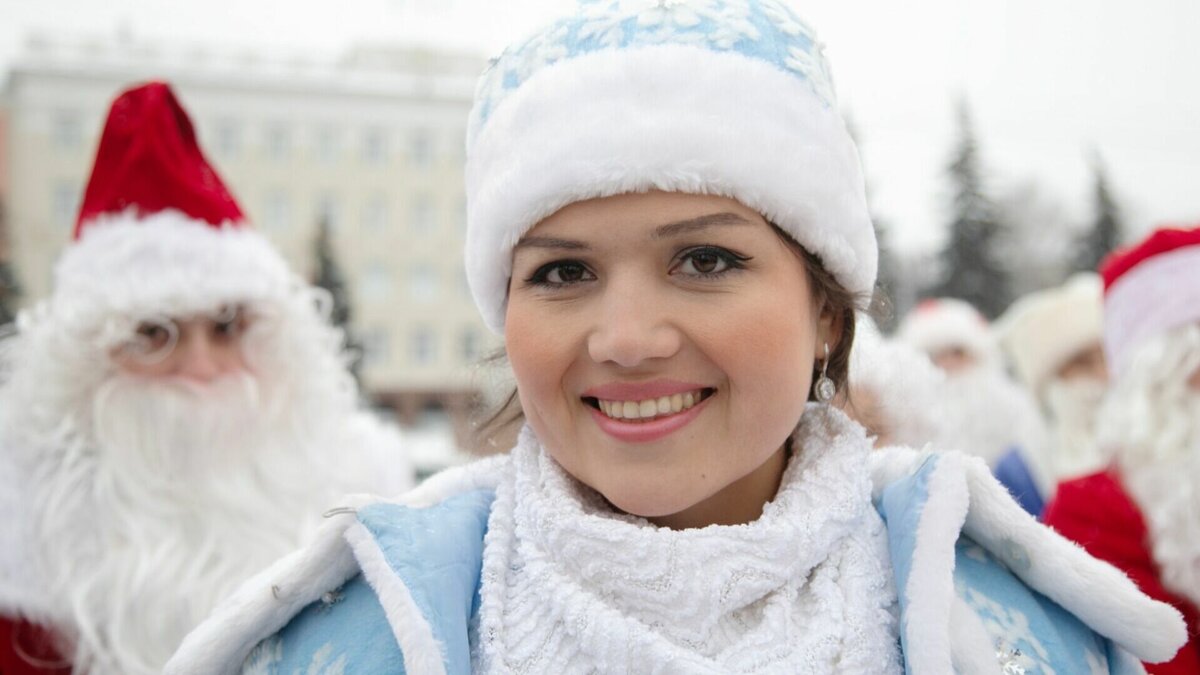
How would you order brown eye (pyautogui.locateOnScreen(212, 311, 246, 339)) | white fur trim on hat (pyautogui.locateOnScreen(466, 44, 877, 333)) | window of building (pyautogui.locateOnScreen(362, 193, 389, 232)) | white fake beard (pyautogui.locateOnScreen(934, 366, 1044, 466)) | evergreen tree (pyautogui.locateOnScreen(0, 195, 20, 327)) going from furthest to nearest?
window of building (pyautogui.locateOnScreen(362, 193, 389, 232)) < evergreen tree (pyautogui.locateOnScreen(0, 195, 20, 327)) < white fake beard (pyautogui.locateOnScreen(934, 366, 1044, 466)) < brown eye (pyautogui.locateOnScreen(212, 311, 246, 339)) < white fur trim on hat (pyautogui.locateOnScreen(466, 44, 877, 333))

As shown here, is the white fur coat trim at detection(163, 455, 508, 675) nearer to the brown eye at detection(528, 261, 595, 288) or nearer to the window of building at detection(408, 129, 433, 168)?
the brown eye at detection(528, 261, 595, 288)

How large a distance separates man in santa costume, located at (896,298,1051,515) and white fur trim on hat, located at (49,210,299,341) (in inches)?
147

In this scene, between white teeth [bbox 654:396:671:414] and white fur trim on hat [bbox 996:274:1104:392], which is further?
white fur trim on hat [bbox 996:274:1104:392]

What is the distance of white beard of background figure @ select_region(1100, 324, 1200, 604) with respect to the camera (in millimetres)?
2725

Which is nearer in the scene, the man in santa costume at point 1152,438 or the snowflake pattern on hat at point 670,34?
the snowflake pattern on hat at point 670,34

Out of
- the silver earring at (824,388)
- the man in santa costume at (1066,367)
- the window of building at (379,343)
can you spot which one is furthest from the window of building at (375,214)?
the silver earring at (824,388)

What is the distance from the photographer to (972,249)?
21953 millimetres

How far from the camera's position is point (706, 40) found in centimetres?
170

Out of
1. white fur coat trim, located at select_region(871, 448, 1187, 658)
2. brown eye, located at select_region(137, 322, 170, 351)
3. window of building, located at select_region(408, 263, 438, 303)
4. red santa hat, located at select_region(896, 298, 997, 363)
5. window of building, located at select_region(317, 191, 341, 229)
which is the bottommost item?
window of building, located at select_region(408, 263, 438, 303)

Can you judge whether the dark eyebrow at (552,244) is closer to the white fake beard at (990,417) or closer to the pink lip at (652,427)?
the pink lip at (652,427)

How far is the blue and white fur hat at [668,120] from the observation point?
1.65m

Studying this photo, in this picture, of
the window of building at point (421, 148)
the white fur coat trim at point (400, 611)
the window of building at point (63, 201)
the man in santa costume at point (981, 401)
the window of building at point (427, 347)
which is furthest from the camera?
the window of building at point (421, 148)

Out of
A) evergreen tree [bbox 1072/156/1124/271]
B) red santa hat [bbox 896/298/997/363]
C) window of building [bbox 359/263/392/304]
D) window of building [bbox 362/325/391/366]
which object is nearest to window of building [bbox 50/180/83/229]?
window of building [bbox 359/263/392/304]

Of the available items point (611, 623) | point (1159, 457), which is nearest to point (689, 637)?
point (611, 623)
